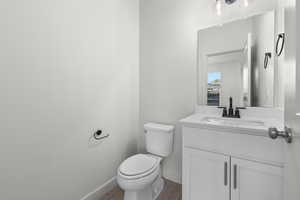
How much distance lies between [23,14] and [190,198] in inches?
74.8

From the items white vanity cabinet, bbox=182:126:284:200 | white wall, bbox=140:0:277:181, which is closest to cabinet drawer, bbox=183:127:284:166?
white vanity cabinet, bbox=182:126:284:200

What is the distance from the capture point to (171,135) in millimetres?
1674

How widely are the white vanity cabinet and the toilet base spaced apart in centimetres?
37

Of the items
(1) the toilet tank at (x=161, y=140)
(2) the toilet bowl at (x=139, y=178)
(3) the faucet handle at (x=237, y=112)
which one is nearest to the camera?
(2) the toilet bowl at (x=139, y=178)

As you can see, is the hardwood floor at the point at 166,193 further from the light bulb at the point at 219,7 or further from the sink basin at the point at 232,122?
the light bulb at the point at 219,7

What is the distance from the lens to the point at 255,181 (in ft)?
Answer: 3.26

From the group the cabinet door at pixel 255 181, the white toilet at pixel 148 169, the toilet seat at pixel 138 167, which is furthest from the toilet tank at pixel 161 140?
the cabinet door at pixel 255 181

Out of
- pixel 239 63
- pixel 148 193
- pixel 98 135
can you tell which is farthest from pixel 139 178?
pixel 239 63

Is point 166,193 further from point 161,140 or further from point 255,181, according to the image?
point 255,181

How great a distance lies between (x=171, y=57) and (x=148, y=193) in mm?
1526

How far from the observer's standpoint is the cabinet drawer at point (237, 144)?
94 centimetres

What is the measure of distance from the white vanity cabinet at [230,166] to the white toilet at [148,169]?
1.11 ft

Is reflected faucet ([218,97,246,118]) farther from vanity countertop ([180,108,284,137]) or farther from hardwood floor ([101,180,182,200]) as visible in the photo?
hardwood floor ([101,180,182,200])

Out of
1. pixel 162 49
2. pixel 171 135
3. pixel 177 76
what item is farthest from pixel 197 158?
pixel 162 49
